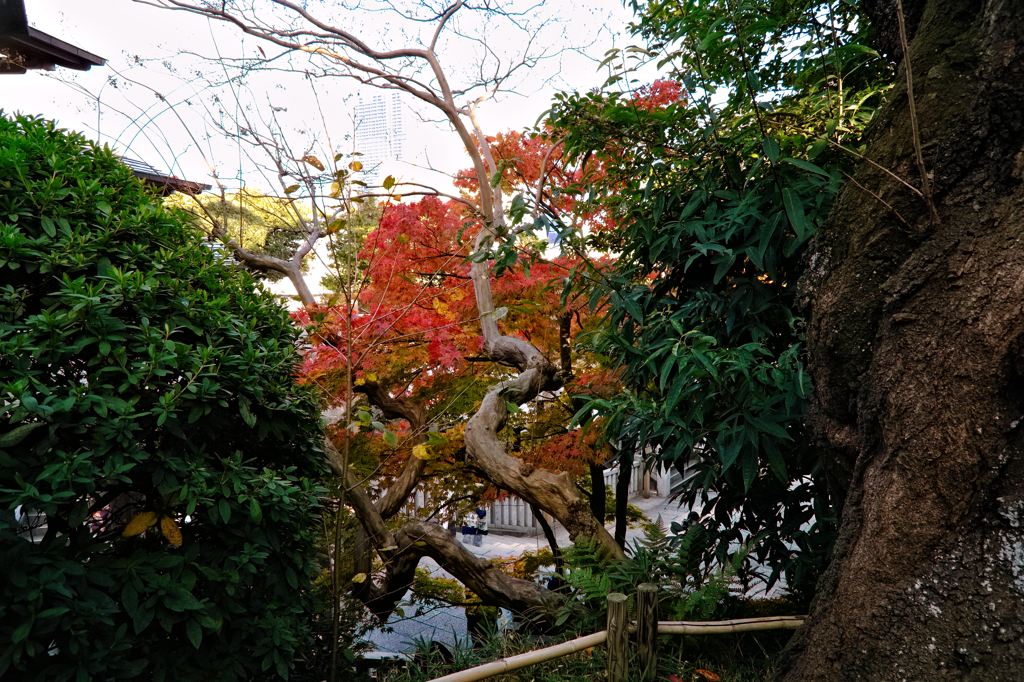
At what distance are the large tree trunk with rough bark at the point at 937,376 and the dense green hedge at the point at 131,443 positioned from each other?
7.04ft

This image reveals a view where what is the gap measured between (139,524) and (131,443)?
0.94 ft

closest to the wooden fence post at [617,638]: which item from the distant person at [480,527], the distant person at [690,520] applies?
the distant person at [690,520]

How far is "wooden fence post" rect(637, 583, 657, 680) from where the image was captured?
2.83m

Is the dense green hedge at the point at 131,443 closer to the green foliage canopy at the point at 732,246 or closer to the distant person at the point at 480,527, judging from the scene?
the green foliage canopy at the point at 732,246

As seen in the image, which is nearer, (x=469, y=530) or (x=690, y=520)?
(x=690, y=520)

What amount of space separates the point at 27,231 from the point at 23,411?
2.44 ft

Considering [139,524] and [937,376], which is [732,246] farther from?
[139,524]

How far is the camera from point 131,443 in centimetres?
197

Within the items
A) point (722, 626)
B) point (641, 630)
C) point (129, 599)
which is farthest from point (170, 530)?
point (722, 626)

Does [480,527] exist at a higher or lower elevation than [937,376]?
lower

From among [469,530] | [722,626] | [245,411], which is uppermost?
[245,411]

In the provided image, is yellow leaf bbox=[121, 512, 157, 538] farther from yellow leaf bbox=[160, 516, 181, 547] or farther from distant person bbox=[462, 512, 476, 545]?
distant person bbox=[462, 512, 476, 545]

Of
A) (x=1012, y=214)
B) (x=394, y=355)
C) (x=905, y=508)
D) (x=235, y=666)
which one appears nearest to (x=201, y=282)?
(x=235, y=666)

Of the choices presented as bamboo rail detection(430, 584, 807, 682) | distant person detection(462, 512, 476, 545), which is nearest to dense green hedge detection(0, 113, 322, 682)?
bamboo rail detection(430, 584, 807, 682)
